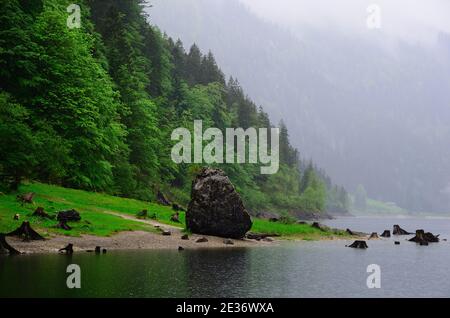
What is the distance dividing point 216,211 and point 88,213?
13.0 meters

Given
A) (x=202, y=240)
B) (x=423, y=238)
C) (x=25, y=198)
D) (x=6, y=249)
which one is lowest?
(x=423, y=238)

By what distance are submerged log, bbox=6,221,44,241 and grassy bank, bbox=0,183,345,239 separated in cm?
118

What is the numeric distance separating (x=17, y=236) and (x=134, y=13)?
9115cm

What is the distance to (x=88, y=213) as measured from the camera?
175 ft

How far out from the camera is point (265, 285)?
28.1 m

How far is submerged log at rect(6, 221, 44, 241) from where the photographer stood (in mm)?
40094

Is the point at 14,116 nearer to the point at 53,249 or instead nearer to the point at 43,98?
the point at 43,98

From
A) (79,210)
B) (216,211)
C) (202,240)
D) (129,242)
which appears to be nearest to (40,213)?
(79,210)

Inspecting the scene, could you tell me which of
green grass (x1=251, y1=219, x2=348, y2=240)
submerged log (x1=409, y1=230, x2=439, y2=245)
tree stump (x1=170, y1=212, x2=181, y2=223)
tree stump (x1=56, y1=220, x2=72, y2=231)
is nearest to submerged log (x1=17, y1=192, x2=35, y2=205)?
tree stump (x1=56, y1=220, x2=72, y2=231)

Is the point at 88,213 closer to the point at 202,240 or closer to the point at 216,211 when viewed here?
the point at 202,240

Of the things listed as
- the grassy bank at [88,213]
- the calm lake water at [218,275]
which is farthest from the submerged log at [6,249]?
the grassy bank at [88,213]

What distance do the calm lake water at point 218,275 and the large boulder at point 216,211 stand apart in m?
11.0

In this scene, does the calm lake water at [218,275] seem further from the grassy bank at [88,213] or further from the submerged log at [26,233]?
the grassy bank at [88,213]

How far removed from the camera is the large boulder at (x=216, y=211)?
54438mm
